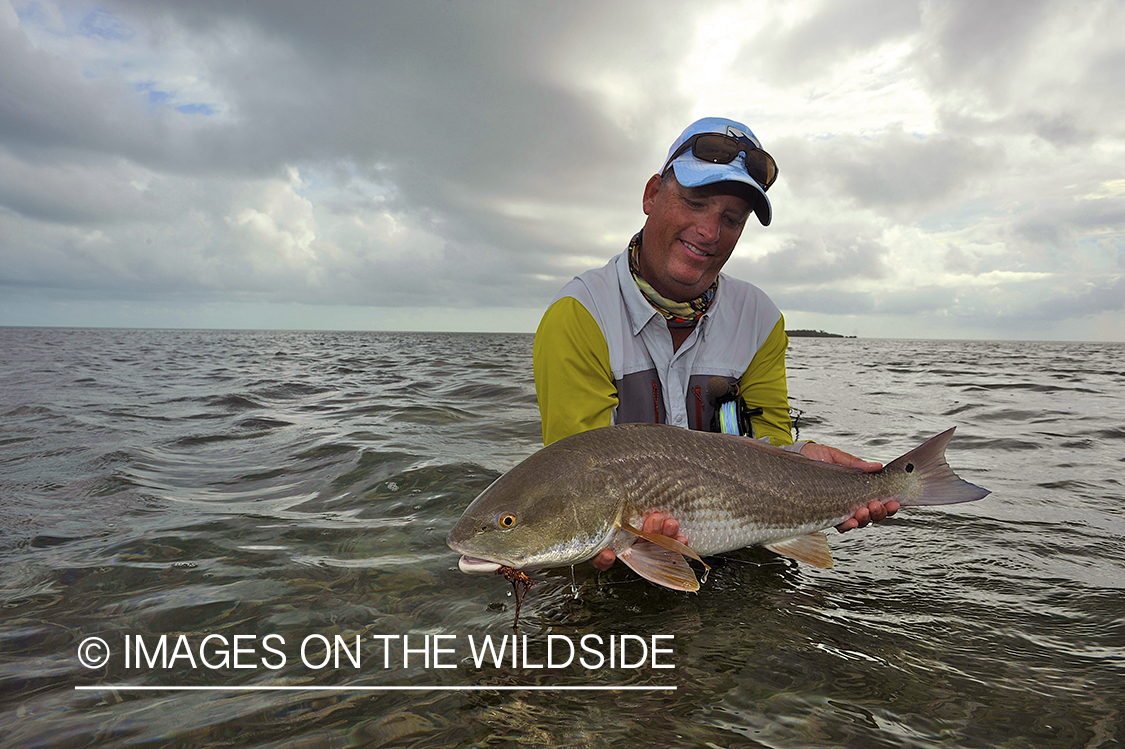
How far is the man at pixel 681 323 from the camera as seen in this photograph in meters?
3.97

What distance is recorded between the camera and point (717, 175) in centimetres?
388

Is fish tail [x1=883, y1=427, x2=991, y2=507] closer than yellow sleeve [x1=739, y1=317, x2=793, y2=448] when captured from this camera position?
Yes

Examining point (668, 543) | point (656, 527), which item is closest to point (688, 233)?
point (656, 527)

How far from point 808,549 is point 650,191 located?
→ 8.92ft

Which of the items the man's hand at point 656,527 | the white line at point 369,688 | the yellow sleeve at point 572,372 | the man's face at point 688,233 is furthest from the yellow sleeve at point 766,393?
the white line at point 369,688

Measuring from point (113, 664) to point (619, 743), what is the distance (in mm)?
2569

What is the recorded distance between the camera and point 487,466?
7.05 m

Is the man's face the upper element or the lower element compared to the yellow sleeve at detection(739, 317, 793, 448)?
upper

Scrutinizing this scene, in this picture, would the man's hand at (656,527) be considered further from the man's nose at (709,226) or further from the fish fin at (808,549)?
the man's nose at (709,226)

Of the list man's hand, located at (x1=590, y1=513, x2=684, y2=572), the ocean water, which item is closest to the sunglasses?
man's hand, located at (x1=590, y1=513, x2=684, y2=572)

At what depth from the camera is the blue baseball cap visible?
12.8 feet

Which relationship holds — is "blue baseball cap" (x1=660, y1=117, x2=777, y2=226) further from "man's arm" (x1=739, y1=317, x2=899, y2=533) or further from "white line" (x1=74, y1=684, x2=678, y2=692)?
"white line" (x1=74, y1=684, x2=678, y2=692)

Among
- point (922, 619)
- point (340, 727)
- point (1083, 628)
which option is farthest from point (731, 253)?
point (340, 727)

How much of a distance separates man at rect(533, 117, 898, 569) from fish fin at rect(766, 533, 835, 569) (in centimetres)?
23
